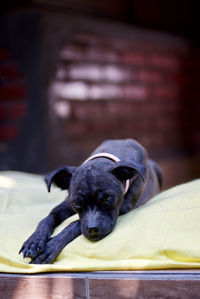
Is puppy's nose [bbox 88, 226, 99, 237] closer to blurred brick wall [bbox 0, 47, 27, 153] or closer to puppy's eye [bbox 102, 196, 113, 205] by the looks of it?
puppy's eye [bbox 102, 196, 113, 205]

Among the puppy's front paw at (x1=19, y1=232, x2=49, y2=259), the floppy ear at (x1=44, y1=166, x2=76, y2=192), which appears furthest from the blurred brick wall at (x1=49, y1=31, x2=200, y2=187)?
the puppy's front paw at (x1=19, y1=232, x2=49, y2=259)

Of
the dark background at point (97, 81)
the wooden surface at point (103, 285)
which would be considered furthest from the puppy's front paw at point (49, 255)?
the dark background at point (97, 81)

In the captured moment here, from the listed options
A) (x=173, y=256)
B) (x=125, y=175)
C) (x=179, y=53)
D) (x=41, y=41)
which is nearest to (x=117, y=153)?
(x=125, y=175)

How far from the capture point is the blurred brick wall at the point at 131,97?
6.84 meters

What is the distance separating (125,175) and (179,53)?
19.8ft

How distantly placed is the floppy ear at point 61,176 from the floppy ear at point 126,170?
32 cm

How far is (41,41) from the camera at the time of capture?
21.0ft

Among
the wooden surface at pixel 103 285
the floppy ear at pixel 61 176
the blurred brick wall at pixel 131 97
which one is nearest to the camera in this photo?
the wooden surface at pixel 103 285

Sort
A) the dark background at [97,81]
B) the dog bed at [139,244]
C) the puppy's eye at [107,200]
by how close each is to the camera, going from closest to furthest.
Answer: the dog bed at [139,244] → the puppy's eye at [107,200] → the dark background at [97,81]

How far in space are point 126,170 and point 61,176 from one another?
1.52 ft

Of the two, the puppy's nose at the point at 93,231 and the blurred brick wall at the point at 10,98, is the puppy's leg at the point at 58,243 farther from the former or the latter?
the blurred brick wall at the point at 10,98

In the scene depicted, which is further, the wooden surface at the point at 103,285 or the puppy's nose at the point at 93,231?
the puppy's nose at the point at 93,231

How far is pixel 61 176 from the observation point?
10.9 feet

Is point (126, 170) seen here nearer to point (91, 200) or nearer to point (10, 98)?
point (91, 200)
